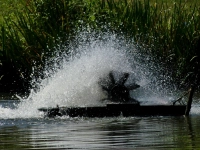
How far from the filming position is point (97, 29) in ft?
87.2

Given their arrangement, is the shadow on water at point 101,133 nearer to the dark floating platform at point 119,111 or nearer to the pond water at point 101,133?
the pond water at point 101,133

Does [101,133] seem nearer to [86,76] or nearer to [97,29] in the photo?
[86,76]

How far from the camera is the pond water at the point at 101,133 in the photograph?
13.8m

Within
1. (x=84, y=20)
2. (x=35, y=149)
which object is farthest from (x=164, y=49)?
(x=35, y=149)

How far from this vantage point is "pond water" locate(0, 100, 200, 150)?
1376 centimetres

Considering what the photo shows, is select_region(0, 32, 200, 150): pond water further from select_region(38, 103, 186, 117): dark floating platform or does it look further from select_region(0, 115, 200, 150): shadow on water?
select_region(38, 103, 186, 117): dark floating platform

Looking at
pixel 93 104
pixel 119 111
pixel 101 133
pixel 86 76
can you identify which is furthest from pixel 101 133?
pixel 86 76

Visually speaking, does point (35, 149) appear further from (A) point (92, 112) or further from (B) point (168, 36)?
(B) point (168, 36)

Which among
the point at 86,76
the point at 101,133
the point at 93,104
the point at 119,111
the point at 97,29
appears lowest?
the point at 101,133

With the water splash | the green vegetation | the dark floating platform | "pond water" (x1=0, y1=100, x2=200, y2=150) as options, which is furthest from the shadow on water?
the green vegetation

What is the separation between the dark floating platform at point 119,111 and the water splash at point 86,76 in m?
0.69

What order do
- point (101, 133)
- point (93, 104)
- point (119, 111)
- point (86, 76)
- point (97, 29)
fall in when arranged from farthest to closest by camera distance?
point (97, 29), point (86, 76), point (93, 104), point (119, 111), point (101, 133)

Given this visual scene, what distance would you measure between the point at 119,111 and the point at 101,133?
401cm

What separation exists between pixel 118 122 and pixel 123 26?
8.17 meters
